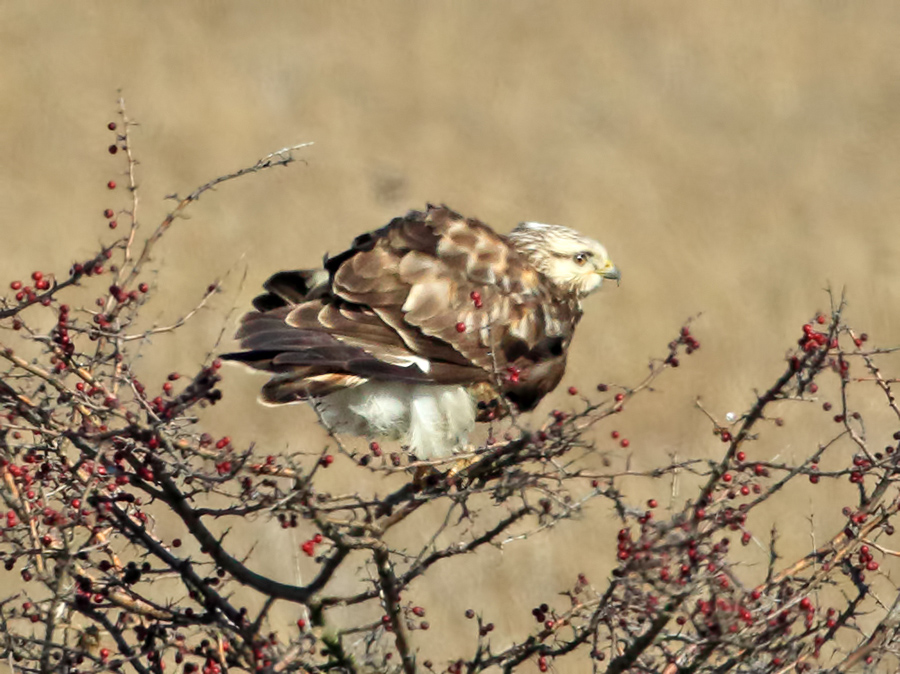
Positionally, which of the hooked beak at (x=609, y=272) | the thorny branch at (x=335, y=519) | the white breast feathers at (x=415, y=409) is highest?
the hooked beak at (x=609, y=272)

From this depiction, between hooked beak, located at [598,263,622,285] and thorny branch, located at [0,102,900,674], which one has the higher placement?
hooked beak, located at [598,263,622,285]

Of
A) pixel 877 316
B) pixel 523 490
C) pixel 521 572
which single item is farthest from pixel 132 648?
pixel 877 316

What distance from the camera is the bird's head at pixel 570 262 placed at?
16.6 feet

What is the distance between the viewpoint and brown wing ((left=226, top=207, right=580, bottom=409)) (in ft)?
12.6

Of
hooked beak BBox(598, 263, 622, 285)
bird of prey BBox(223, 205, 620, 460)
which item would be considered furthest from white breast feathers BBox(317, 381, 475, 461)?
hooked beak BBox(598, 263, 622, 285)

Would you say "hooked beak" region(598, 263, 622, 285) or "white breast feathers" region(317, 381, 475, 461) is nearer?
"white breast feathers" region(317, 381, 475, 461)

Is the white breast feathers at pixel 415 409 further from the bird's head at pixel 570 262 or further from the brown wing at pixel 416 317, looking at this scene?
the bird's head at pixel 570 262

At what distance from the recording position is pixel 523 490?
2688 mm

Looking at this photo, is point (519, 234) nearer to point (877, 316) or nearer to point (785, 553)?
point (785, 553)

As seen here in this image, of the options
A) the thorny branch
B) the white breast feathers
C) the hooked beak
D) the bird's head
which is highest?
the bird's head

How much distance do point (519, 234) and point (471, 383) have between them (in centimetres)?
115

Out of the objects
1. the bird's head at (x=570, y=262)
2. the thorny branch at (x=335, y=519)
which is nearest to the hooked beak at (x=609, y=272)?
the bird's head at (x=570, y=262)

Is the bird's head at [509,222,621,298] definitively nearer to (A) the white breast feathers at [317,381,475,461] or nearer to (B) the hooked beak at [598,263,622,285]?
(B) the hooked beak at [598,263,622,285]

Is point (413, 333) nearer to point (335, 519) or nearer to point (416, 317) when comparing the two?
point (416, 317)
